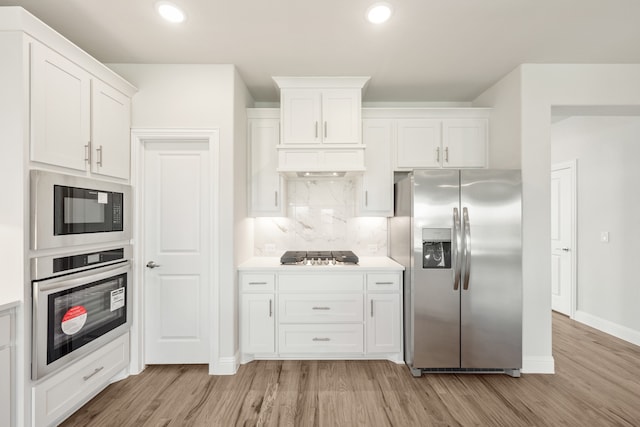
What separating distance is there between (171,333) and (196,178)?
1.45m

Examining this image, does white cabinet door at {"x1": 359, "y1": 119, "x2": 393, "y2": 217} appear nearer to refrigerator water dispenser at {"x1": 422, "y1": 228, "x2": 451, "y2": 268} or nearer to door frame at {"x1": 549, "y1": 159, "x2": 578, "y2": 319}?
refrigerator water dispenser at {"x1": 422, "y1": 228, "x2": 451, "y2": 268}

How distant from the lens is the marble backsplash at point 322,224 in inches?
141

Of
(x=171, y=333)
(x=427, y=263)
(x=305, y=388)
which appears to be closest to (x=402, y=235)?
(x=427, y=263)

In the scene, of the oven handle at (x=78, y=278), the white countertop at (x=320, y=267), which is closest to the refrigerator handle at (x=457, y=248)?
the white countertop at (x=320, y=267)

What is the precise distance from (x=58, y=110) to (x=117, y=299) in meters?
1.45

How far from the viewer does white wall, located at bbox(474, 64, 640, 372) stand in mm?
2762

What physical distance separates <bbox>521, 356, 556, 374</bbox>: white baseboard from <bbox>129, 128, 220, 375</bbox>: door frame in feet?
9.13

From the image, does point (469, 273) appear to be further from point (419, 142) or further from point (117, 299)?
point (117, 299)

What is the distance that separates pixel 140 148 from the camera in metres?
2.70

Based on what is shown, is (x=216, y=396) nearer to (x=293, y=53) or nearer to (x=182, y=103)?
(x=182, y=103)

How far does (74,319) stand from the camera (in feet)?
6.64

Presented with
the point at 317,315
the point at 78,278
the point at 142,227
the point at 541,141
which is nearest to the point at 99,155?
the point at 142,227

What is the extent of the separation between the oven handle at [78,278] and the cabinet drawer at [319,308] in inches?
53.9

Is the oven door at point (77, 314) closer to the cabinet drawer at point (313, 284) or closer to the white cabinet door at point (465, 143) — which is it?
the cabinet drawer at point (313, 284)
